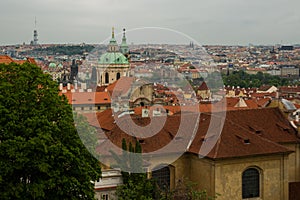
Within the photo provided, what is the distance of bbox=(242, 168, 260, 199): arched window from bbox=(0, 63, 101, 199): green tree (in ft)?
30.2

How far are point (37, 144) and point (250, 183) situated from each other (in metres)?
12.6

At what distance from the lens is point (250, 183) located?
28.0 metres

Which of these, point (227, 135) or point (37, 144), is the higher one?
point (37, 144)

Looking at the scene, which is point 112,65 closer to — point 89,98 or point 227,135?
point 89,98

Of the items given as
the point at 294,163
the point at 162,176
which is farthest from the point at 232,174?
the point at 294,163

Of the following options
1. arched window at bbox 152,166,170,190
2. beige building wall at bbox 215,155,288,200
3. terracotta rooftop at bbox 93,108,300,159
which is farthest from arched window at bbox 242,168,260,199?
arched window at bbox 152,166,170,190

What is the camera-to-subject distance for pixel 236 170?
2731 centimetres

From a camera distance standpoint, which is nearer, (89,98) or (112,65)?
(89,98)

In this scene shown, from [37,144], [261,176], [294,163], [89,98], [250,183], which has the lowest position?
[250,183]

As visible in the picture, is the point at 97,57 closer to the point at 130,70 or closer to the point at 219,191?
the point at 130,70

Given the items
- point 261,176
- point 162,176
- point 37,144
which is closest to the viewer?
point 37,144

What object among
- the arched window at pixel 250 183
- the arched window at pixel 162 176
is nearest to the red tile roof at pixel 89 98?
the arched window at pixel 162 176

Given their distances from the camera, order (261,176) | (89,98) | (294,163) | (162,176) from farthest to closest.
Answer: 1. (89,98)
2. (294,163)
3. (261,176)
4. (162,176)

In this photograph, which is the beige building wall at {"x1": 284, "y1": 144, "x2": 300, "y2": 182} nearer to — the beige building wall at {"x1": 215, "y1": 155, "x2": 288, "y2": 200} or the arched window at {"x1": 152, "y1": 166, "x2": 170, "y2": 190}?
the beige building wall at {"x1": 215, "y1": 155, "x2": 288, "y2": 200}
